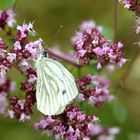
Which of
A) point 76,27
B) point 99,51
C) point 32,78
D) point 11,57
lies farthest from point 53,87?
point 76,27

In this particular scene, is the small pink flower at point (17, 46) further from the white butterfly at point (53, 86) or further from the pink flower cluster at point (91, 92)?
the pink flower cluster at point (91, 92)

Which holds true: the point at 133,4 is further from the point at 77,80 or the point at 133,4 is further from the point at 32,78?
the point at 32,78

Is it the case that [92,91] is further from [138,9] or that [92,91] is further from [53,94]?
[138,9]

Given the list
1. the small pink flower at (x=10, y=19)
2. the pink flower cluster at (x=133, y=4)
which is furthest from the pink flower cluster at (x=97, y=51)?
the small pink flower at (x=10, y=19)

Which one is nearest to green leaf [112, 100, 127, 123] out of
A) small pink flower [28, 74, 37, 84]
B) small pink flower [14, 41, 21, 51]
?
small pink flower [28, 74, 37, 84]

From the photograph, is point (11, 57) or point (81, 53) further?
point (81, 53)

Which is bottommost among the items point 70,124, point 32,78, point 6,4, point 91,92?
point 70,124

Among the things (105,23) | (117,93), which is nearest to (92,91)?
(117,93)
